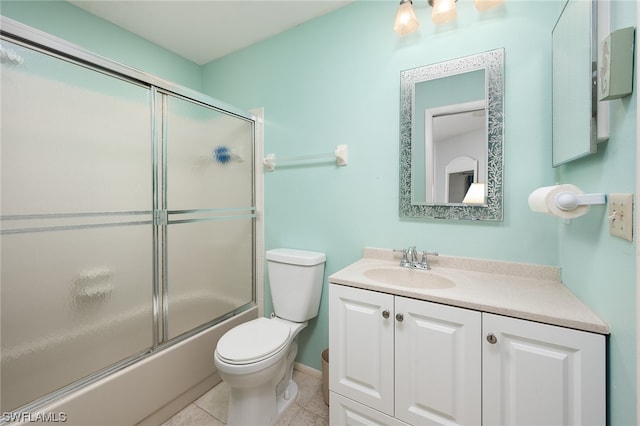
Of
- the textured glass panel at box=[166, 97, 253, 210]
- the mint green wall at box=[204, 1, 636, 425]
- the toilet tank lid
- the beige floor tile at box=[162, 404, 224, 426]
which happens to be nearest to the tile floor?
the beige floor tile at box=[162, 404, 224, 426]

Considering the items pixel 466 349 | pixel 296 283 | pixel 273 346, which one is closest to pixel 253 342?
pixel 273 346

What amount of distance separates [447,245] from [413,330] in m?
0.56

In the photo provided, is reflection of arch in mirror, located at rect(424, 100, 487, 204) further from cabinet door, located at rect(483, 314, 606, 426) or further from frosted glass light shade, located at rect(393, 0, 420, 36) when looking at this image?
cabinet door, located at rect(483, 314, 606, 426)

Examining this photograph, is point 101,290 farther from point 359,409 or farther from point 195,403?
point 359,409

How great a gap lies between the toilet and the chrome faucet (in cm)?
53

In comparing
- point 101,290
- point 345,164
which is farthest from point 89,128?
point 345,164

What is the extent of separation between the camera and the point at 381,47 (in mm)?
1560

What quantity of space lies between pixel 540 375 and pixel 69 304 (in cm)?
192

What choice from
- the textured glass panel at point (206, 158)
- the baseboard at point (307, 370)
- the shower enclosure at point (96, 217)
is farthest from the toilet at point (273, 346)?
the textured glass panel at point (206, 158)

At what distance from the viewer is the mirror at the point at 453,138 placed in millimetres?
1287

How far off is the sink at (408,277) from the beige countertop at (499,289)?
0.03 metres

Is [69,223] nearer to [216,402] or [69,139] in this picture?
[69,139]

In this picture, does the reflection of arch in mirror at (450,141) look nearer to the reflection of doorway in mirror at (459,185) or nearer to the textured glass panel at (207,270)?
the reflection of doorway in mirror at (459,185)

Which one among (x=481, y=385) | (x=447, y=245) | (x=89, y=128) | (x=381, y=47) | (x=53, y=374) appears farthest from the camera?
(x=381, y=47)
